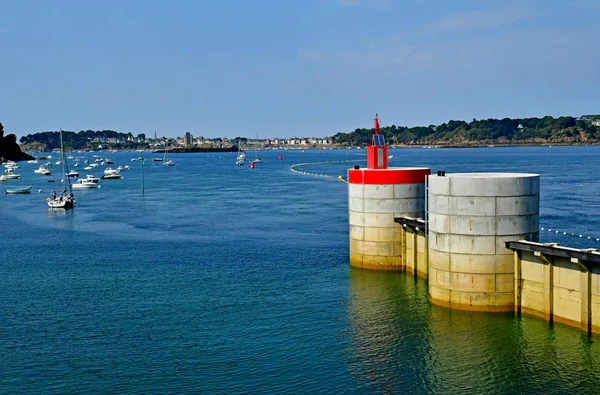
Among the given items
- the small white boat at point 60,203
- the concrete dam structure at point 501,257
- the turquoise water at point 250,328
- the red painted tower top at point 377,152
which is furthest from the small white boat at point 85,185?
the concrete dam structure at point 501,257

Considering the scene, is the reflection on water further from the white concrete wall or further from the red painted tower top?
the red painted tower top

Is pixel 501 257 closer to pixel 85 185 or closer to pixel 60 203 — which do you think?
pixel 60 203

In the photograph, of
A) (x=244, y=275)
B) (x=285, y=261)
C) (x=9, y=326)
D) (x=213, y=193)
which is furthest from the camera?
(x=213, y=193)

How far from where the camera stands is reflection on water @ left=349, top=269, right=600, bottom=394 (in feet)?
97.7

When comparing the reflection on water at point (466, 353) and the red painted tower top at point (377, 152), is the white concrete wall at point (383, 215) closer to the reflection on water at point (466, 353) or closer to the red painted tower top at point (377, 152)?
the red painted tower top at point (377, 152)

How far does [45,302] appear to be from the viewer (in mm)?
44406

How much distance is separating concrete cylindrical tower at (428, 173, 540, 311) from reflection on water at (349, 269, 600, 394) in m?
1.17

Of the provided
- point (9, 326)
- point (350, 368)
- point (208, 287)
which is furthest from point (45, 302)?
point (350, 368)

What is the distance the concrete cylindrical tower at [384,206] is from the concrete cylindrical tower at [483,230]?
10402 mm

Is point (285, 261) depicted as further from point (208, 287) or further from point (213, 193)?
point (213, 193)

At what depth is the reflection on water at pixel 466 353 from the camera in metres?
29.8

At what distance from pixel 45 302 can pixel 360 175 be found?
75.5 ft

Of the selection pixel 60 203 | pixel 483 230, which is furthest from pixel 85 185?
pixel 483 230

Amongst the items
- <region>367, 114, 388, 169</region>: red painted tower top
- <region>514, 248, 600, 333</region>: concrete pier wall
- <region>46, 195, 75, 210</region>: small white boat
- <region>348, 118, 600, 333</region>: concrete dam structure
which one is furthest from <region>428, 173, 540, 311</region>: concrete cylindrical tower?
<region>46, 195, 75, 210</region>: small white boat
